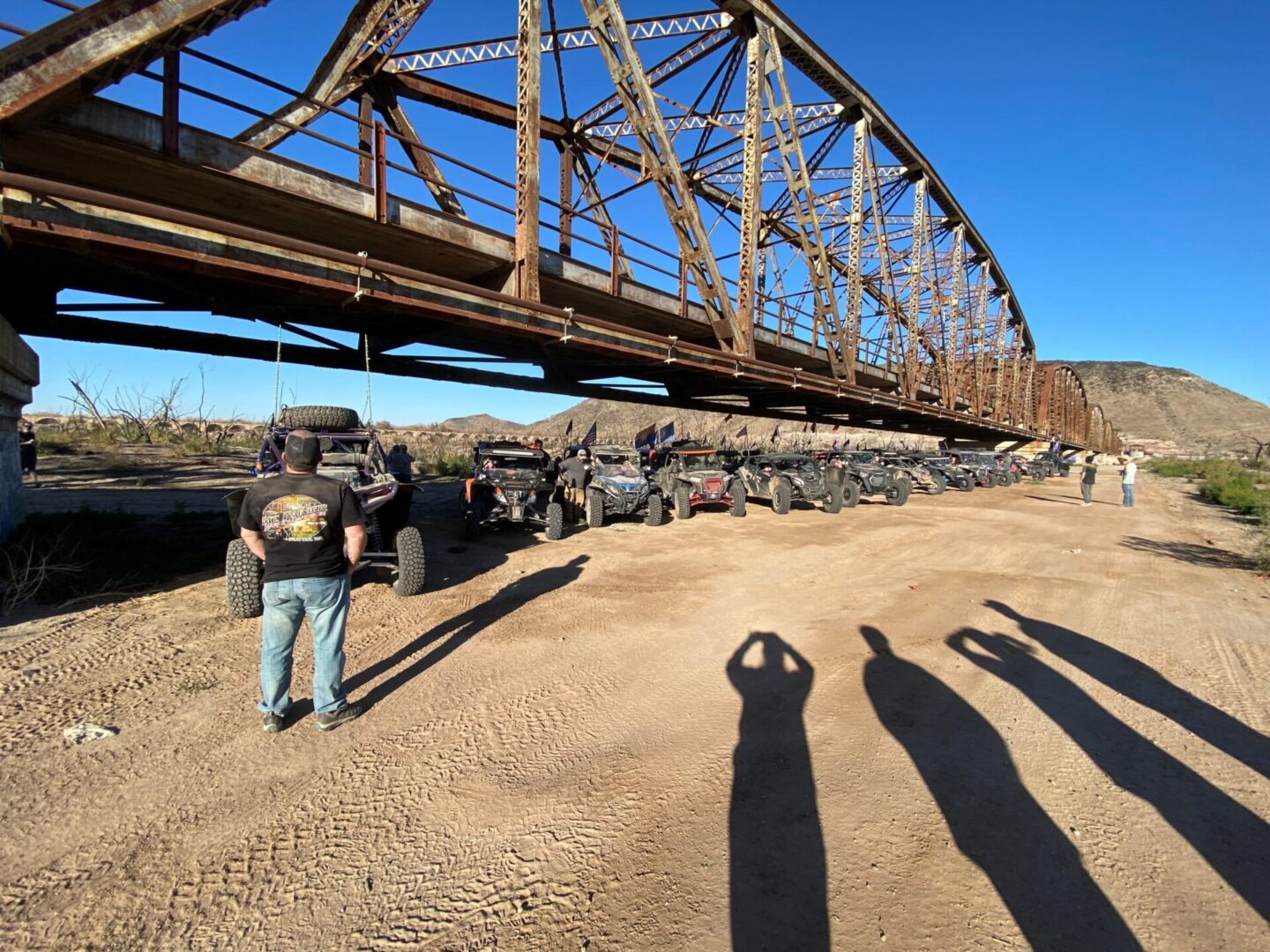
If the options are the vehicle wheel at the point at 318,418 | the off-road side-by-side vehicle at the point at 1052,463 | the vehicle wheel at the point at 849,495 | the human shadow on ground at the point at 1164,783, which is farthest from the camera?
the off-road side-by-side vehicle at the point at 1052,463

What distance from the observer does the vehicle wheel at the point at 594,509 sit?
32.0ft

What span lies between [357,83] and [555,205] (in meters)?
4.44

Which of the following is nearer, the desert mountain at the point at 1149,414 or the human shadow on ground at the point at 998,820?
the human shadow on ground at the point at 998,820

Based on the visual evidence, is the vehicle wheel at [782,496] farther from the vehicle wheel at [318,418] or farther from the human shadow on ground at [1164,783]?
the vehicle wheel at [318,418]

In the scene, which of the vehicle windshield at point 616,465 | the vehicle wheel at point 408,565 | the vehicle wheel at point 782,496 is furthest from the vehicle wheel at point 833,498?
the vehicle wheel at point 408,565

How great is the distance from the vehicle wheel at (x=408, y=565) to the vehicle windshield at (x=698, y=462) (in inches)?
284

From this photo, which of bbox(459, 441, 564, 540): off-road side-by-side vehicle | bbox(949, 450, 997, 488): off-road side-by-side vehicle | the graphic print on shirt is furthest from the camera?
bbox(949, 450, 997, 488): off-road side-by-side vehicle

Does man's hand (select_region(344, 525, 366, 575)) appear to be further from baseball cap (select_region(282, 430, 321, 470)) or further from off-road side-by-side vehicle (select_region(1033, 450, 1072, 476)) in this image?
off-road side-by-side vehicle (select_region(1033, 450, 1072, 476))

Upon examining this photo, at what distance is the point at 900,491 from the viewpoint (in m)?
14.3

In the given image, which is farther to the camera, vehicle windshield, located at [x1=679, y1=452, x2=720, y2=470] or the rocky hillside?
the rocky hillside

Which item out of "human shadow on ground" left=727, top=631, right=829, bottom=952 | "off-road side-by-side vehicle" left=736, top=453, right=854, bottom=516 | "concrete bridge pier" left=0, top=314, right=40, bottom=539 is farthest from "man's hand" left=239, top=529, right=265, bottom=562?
"off-road side-by-side vehicle" left=736, top=453, right=854, bottom=516

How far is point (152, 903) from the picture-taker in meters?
1.86

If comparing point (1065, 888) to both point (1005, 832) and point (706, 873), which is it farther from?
point (706, 873)

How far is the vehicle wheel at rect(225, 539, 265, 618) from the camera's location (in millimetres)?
4566
